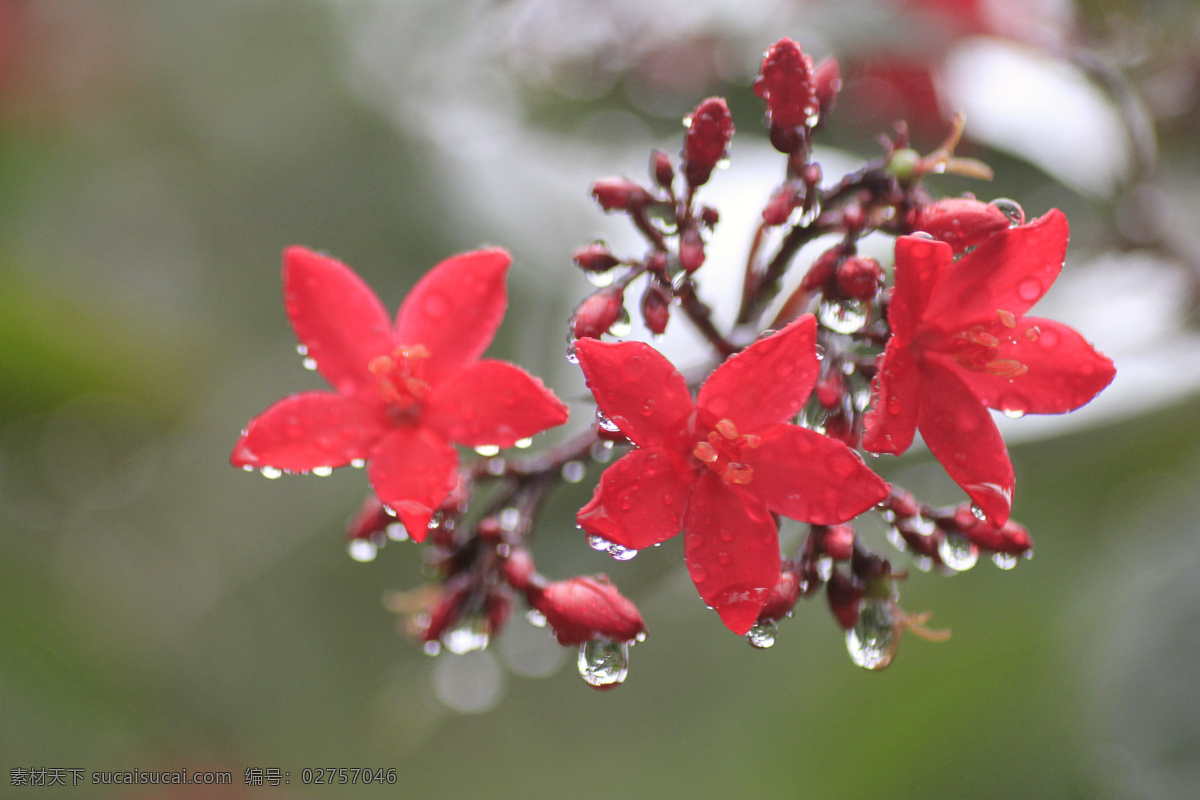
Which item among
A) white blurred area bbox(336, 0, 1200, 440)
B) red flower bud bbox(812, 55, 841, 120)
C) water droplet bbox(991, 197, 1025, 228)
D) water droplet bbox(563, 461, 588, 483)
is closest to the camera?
water droplet bbox(991, 197, 1025, 228)

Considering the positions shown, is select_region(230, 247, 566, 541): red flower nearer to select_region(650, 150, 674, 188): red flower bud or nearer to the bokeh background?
select_region(650, 150, 674, 188): red flower bud

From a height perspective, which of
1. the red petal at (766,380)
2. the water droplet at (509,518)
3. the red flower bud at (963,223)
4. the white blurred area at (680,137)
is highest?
the white blurred area at (680,137)

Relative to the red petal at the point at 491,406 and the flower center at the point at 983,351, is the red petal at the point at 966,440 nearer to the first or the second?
the flower center at the point at 983,351

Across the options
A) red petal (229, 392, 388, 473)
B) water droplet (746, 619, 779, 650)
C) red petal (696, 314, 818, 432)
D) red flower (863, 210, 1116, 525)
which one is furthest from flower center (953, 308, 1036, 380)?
red petal (229, 392, 388, 473)

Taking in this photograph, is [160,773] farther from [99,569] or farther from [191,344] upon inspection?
[191,344]

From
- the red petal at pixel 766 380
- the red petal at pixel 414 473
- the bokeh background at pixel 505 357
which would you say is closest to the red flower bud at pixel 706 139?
the red petal at pixel 766 380

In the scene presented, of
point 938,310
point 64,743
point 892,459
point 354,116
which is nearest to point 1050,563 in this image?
point 892,459
